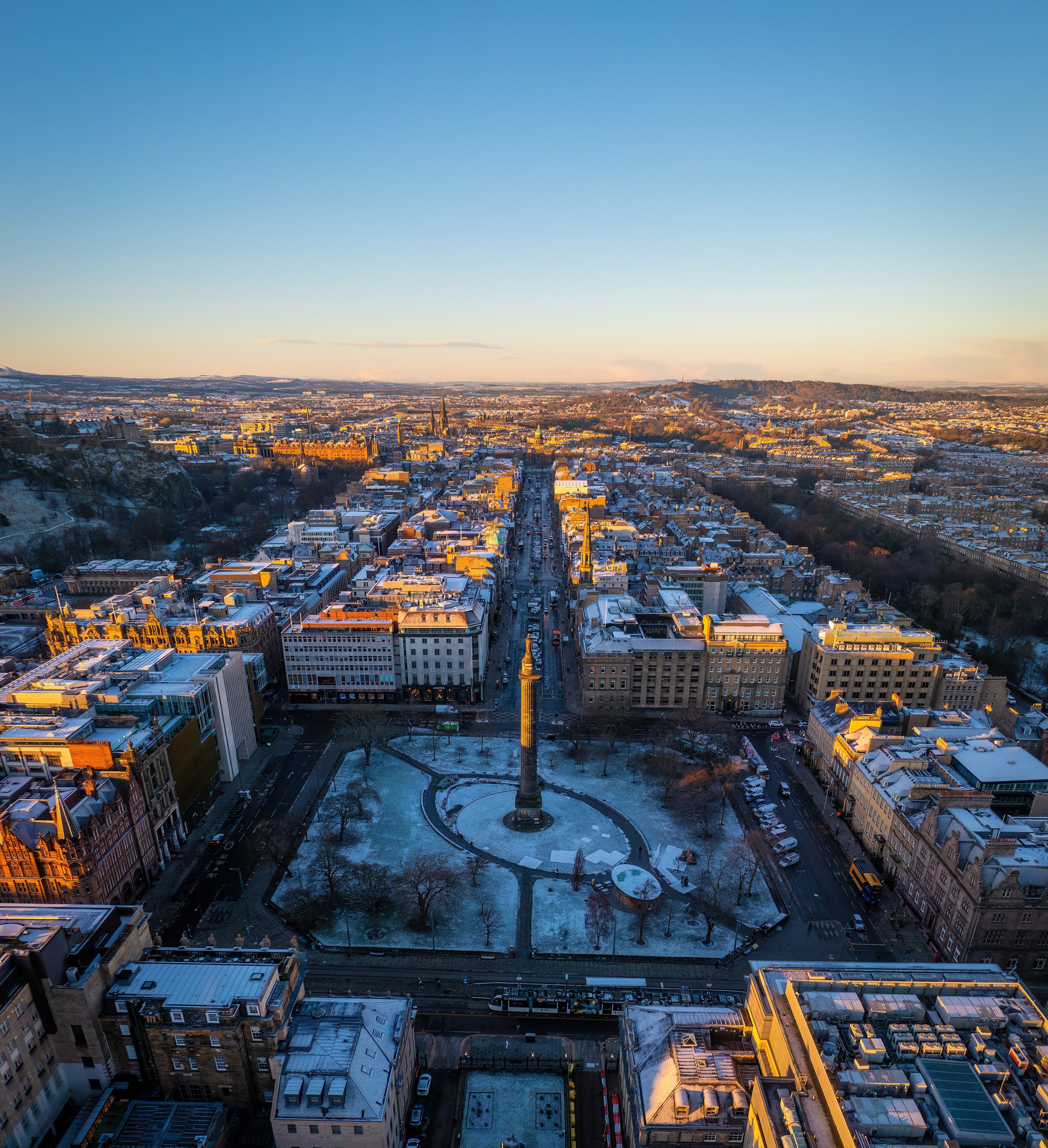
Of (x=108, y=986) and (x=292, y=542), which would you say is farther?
(x=292, y=542)

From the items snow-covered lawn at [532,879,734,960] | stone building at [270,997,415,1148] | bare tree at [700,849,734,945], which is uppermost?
stone building at [270,997,415,1148]

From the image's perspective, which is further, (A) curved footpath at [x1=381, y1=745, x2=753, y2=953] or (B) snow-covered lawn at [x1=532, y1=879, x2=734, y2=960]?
(A) curved footpath at [x1=381, y1=745, x2=753, y2=953]

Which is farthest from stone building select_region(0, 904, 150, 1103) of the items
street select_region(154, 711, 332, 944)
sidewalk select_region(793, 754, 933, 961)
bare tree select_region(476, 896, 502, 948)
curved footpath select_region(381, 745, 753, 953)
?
sidewalk select_region(793, 754, 933, 961)

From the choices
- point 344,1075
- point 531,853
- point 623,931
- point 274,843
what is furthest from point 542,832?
point 344,1075

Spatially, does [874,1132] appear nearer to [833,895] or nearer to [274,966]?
[274,966]

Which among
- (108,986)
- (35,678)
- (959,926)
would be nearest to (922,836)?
(959,926)

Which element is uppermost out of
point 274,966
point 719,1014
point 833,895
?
point 274,966

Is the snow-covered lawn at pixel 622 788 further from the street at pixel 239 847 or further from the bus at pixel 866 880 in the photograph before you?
the street at pixel 239 847

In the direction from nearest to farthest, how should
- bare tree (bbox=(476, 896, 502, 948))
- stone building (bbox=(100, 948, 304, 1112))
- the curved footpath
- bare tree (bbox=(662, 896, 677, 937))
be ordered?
stone building (bbox=(100, 948, 304, 1112))
bare tree (bbox=(476, 896, 502, 948))
bare tree (bbox=(662, 896, 677, 937))
the curved footpath

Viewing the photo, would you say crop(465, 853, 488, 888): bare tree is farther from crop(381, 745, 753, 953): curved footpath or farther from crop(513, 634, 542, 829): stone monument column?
crop(513, 634, 542, 829): stone monument column
